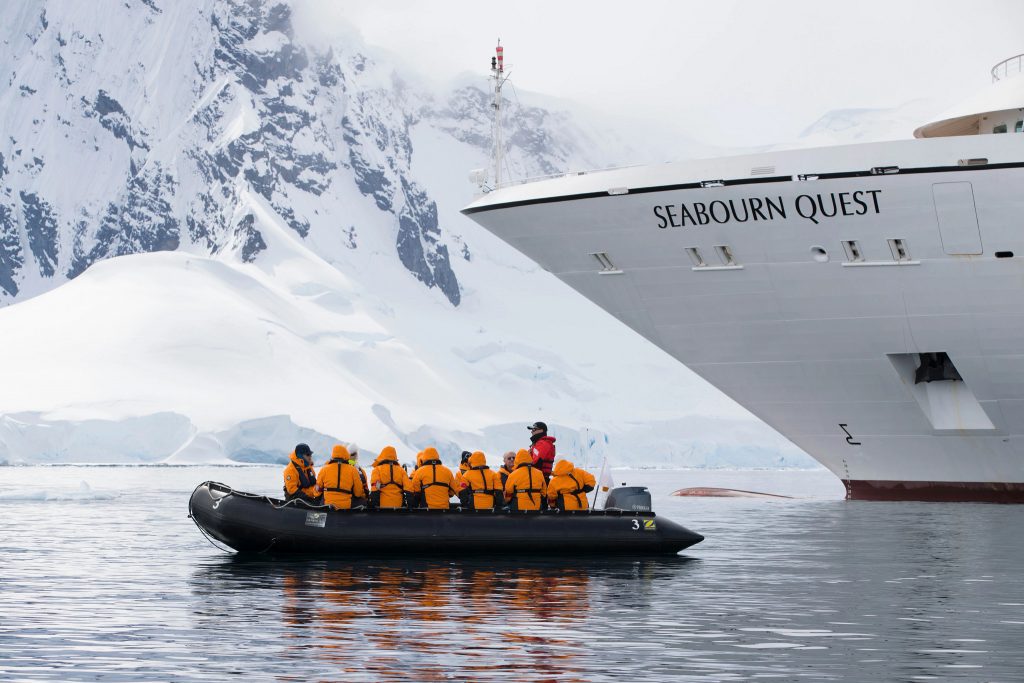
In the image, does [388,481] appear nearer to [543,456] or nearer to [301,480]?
[301,480]

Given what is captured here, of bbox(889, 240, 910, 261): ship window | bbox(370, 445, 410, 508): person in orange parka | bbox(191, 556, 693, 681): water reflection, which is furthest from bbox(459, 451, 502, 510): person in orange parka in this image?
bbox(889, 240, 910, 261): ship window

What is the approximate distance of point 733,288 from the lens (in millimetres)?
34062

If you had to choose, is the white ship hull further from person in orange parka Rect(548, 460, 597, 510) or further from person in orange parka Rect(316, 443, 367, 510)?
person in orange parka Rect(316, 443, 367, 510)

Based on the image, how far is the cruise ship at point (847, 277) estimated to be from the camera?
31078 mm

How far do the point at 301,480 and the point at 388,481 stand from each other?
4.69 feet

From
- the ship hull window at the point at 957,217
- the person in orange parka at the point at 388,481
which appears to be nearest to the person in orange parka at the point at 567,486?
the person in orange parka at the point at 388,481

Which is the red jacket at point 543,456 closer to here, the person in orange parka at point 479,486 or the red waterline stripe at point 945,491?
the person in orange parka at point 479,486

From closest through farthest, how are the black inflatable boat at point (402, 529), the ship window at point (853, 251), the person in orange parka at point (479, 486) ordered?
the black inflatable boat at point (402, 529) < the person in orange parka at point (479, 486) < the ship window at point (853, 251)

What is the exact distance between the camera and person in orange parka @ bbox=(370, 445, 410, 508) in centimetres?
2486

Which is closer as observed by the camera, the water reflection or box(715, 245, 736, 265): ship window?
the water reflection

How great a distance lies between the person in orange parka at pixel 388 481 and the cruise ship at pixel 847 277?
10673 mm

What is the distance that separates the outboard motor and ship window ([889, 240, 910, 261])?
30.5ft

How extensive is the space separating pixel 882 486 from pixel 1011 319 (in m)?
6.78

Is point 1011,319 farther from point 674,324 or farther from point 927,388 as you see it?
point 674,324
